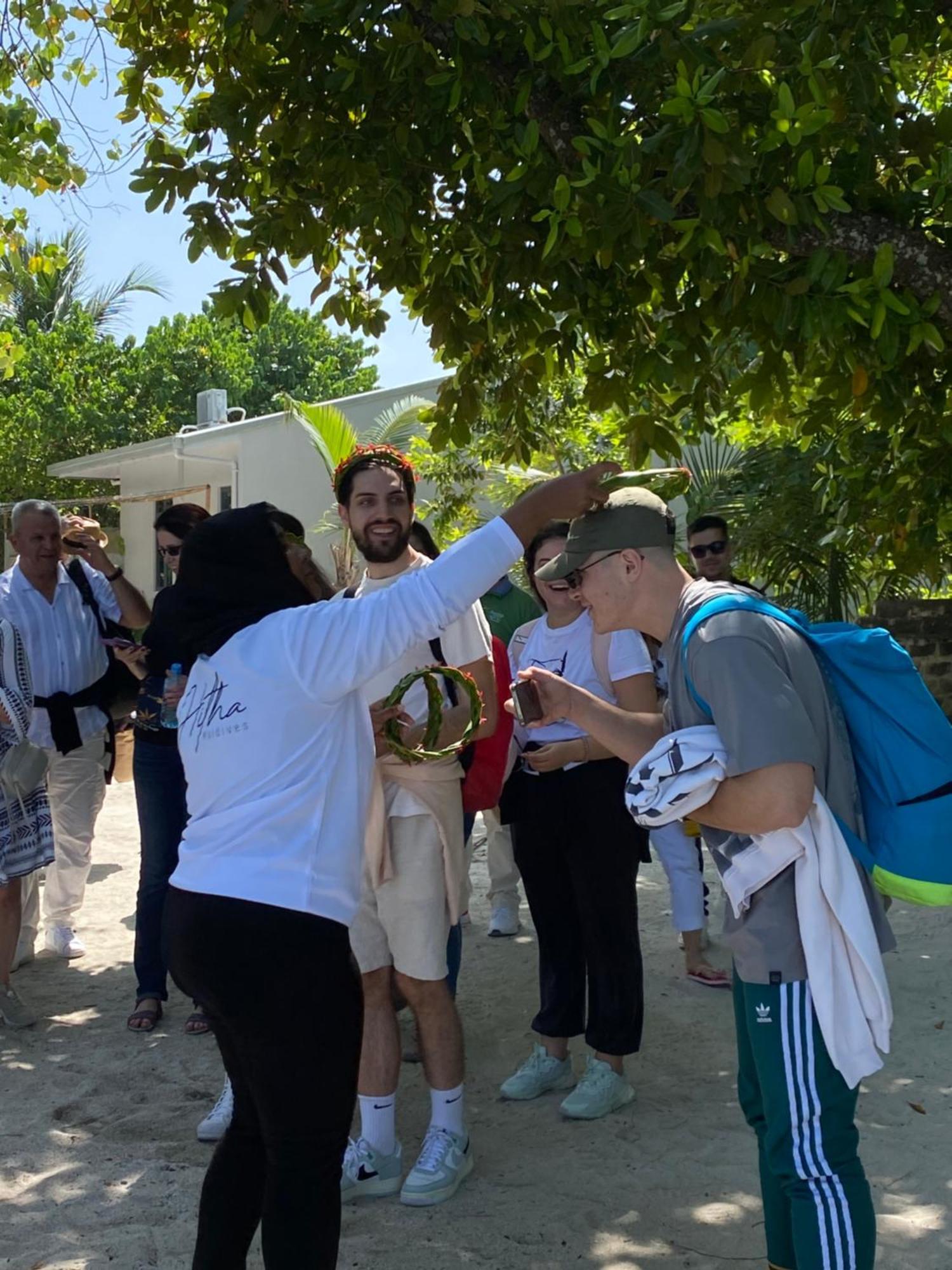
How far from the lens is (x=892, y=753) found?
255 cm

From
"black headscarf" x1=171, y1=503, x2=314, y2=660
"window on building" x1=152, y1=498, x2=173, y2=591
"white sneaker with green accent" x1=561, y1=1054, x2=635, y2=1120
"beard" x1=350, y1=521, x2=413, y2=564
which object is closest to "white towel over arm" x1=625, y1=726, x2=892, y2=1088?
"black headscarf" x1=171, y1=503, x2=314, y2=660

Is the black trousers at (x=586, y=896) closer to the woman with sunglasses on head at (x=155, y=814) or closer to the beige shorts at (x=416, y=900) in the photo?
the beige shorts at (x=416, y=900)

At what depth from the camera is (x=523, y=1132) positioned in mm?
4230

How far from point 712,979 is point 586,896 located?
162cm

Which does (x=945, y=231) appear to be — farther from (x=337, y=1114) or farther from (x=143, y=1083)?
(x=143, y=1083)

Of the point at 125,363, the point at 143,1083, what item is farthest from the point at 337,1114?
the point at 125,363

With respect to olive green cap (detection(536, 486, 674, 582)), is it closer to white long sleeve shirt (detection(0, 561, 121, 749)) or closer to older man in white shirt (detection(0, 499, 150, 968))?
older man in white shirt (detection(0, 499, 150, 968))

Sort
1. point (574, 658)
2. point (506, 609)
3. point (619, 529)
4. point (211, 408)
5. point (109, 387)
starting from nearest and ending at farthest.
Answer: point (619, 529)
point (574, 658)
point (506, 609)
point (211, 408)
point (109, 387)

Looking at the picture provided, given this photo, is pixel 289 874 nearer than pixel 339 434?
Yes

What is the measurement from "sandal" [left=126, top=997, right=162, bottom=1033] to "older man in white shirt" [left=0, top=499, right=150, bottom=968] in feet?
3.44

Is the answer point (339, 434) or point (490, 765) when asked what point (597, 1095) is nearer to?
point (490, 765)

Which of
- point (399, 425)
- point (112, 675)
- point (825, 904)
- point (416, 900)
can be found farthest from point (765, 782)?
point (399, 425)

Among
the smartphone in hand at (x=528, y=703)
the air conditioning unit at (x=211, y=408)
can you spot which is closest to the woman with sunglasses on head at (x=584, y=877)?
the smartphone in hand at (x=528, y=703)

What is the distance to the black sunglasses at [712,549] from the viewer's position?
6121 mm
